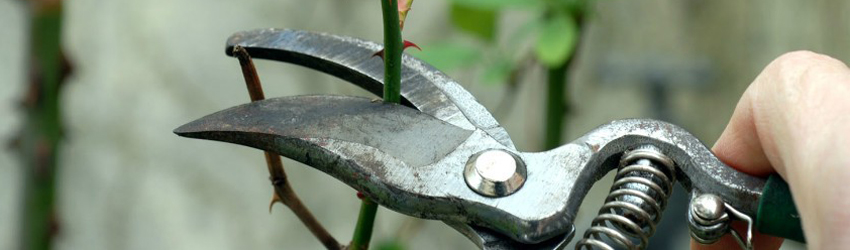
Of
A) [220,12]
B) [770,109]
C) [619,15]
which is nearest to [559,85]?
[770,109]

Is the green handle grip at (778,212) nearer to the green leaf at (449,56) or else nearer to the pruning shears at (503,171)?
the pruning shears at (503,171)

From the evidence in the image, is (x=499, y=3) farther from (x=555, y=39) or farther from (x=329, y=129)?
(x=329, y=129)

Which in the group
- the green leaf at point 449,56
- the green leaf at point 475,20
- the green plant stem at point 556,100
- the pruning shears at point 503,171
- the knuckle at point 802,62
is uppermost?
the knuckle at point 802,62

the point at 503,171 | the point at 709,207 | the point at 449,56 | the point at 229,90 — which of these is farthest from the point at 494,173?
the point at 229,90

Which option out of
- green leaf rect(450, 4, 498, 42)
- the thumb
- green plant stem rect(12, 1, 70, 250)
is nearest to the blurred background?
green leaf rect(450, 4, 498, 42)

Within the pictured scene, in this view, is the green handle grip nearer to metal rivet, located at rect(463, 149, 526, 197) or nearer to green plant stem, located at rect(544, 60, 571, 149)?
metal rivet, located at rect(463, 149, 526, 197)

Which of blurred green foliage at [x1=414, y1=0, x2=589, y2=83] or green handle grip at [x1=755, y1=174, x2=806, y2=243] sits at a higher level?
green handle grip at [x1=755, y1=174, x2=806, y2=243]

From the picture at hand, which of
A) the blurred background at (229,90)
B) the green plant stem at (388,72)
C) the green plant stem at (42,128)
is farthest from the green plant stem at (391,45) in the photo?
the blurred background at (229,90)

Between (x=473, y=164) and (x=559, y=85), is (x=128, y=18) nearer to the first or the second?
(x=559, y=85)
